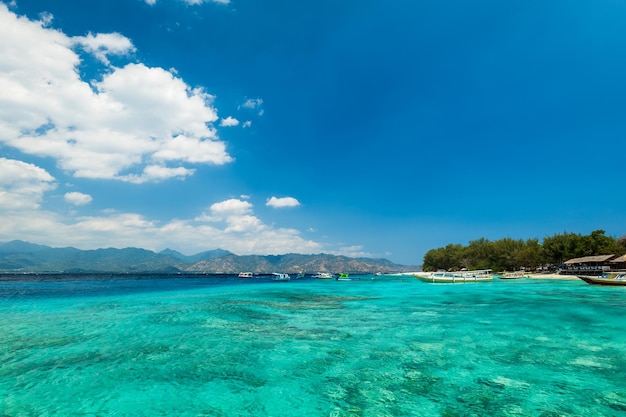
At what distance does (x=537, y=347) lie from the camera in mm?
16219

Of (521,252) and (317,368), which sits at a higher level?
(521,252)

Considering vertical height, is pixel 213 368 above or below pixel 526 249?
below

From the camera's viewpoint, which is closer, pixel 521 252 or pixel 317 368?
pixel 317 368

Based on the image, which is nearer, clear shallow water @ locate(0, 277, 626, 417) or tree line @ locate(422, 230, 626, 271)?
clear shallow water @ locate(0, 277, 626, 417)

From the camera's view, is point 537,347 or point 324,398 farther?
point 537,347

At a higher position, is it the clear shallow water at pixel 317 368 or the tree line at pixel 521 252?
the tree line at pixel 521 252

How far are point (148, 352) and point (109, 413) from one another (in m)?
6.85

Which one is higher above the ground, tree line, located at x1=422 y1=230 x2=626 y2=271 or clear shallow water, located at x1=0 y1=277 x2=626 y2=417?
tree line, located at x1=422 y1=230 x2=626 y2=271

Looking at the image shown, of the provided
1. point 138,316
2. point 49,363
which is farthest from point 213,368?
point 138,316

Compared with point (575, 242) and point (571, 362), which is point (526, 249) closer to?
point (575, 242)

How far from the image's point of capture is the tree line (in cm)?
9944

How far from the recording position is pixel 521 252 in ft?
400

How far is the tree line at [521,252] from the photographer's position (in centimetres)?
9944

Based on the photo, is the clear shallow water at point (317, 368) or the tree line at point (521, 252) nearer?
the clear shallow water at point (317, 368)
